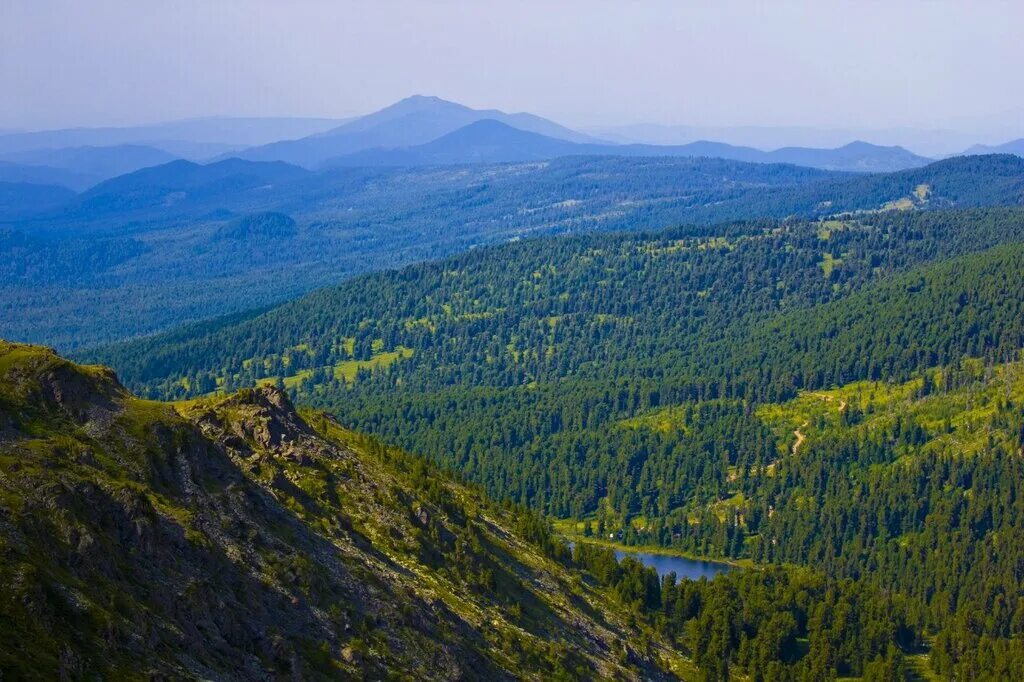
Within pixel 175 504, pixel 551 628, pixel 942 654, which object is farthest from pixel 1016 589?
pixel 175 504

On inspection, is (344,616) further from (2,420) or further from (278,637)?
(2,420)

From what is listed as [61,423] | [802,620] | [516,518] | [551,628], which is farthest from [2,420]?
[802,620]

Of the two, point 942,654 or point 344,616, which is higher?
point 344,616

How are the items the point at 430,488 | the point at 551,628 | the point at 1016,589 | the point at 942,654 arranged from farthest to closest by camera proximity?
the point at 1016,589, the point at 942,654, the point at 430,488, the point at 551,628

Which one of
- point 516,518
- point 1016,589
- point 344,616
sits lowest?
point 1016,589

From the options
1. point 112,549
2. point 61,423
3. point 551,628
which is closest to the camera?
point 112,549

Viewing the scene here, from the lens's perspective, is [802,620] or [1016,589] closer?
[802,620]

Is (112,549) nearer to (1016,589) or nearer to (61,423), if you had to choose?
(61,423)
